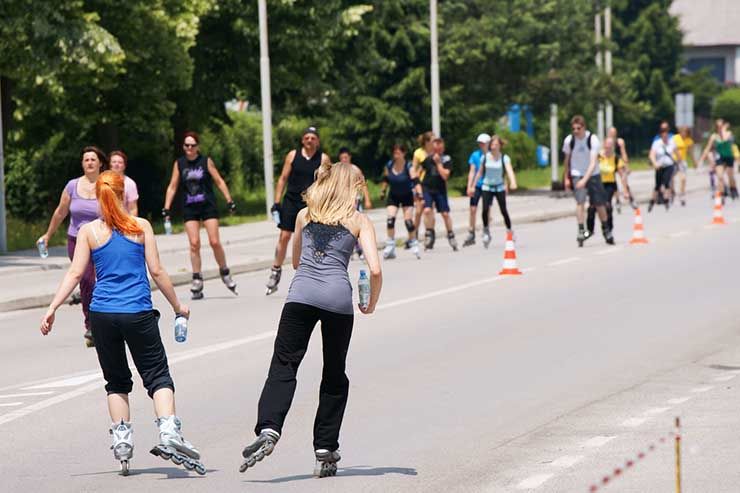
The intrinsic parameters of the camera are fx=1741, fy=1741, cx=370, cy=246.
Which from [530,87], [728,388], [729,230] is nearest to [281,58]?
[530,87]

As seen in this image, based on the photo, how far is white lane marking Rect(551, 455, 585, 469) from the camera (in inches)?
343

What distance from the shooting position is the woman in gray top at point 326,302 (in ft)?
28.0

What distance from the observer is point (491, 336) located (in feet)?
47.8

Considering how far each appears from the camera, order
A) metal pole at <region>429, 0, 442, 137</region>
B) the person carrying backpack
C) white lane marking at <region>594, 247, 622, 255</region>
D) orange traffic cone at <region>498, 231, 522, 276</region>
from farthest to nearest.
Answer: metal pole at <region>429, 0, 442, 137</region> → the person carrying backpack → white lane marking at <region>594, 247, 622, 255</region> → orange traffic cone at <region>498, 231, 522, 276</region>

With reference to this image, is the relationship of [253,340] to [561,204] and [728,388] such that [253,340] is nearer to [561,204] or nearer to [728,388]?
[728,388]

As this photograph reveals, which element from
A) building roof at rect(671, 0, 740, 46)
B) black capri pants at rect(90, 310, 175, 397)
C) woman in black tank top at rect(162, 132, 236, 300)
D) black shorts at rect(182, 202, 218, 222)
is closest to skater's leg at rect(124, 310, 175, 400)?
black capri pants at rect(90, 310, 175, 397)

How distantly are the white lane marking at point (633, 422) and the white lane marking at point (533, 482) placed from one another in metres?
1.56

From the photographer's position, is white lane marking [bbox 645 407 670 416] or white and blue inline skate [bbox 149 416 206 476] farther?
white lane marking [bbox 645 407 670 416]

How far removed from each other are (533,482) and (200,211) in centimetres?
1072

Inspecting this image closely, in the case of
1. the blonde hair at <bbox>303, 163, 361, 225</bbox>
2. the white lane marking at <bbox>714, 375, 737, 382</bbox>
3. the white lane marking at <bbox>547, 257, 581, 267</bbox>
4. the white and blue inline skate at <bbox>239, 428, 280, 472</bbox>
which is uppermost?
the blonde hair at <bbox>303, 163, 361, 225</bbox>

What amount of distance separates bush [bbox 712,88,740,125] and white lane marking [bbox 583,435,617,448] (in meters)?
80.7

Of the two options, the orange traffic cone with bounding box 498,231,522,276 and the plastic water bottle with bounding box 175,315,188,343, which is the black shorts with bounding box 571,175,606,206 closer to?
the orange traffic cone with bounding box 498,231,522,276

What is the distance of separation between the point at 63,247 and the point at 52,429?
19.0 metres

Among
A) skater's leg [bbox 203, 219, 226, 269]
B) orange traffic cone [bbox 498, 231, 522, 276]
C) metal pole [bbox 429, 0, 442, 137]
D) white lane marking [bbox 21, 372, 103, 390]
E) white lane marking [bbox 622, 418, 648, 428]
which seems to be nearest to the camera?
white lane marking [bbox 622, 418, 648, 428]
